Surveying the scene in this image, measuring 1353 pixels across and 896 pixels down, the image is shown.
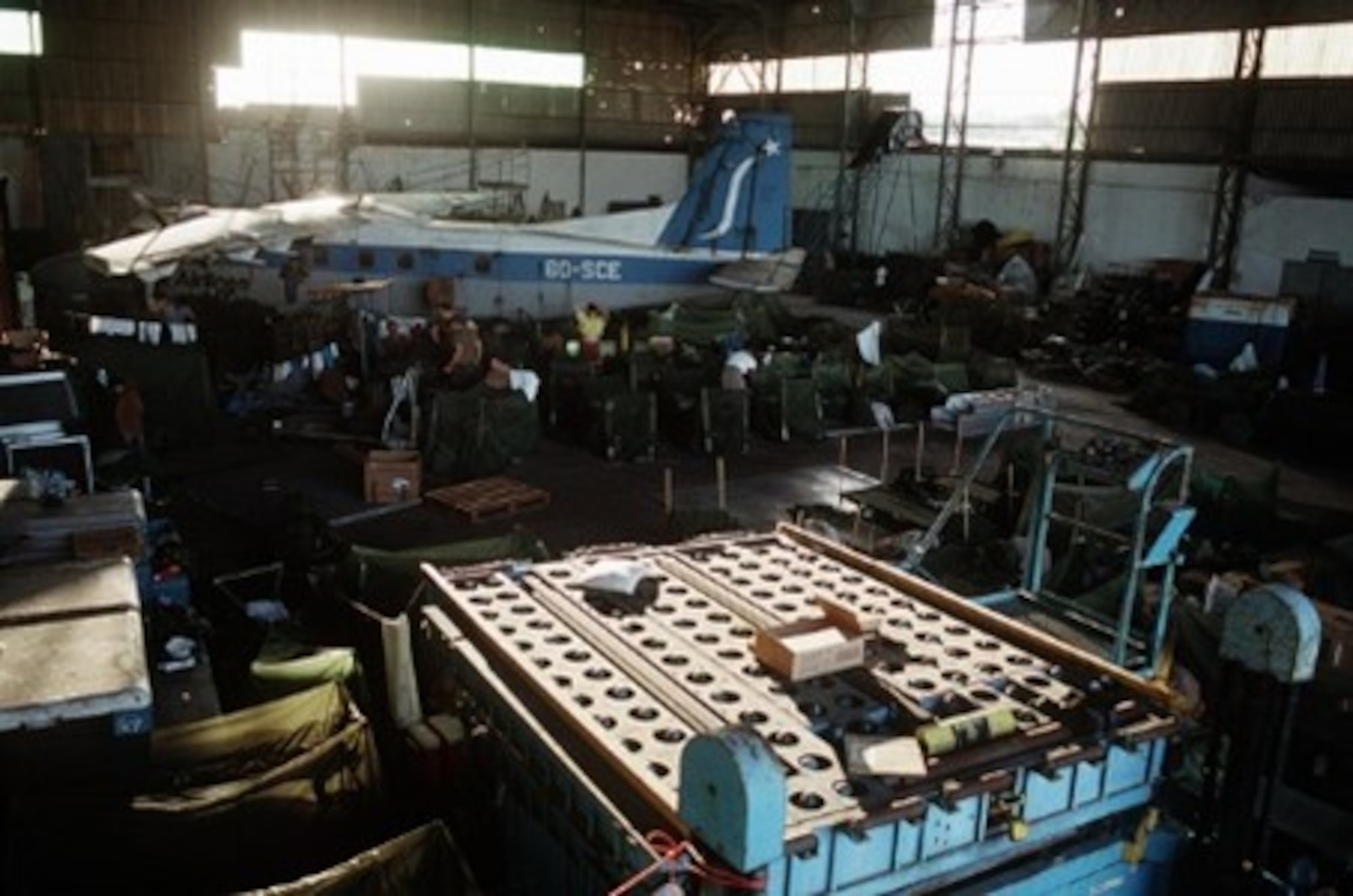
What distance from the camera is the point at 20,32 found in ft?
83.1

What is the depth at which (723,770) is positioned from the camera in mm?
2482

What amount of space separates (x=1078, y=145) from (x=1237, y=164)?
158 inches

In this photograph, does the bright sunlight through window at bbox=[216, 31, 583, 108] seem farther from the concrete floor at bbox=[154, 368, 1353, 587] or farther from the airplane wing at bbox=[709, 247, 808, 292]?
the concrete floor at bbox=[154, 368, 1353, 587]

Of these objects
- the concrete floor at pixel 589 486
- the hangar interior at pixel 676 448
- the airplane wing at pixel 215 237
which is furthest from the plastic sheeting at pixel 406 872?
the airplane wing at pixel 215 237

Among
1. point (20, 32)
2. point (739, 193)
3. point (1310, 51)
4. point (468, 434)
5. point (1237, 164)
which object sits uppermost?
point (1310, 51)

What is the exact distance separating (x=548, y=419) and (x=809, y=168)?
20.8 metres

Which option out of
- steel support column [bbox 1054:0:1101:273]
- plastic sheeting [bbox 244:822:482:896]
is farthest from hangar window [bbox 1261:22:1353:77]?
plastic sheeting [bbox 244:822:482:896]

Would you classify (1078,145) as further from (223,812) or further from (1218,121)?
(223,812)

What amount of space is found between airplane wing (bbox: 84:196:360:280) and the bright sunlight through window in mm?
13231

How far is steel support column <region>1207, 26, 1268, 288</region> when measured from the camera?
912 inches

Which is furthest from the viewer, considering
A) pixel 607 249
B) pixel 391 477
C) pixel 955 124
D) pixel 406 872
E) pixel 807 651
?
pixel 955 124

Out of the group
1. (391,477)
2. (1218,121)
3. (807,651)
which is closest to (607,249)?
(391,477)

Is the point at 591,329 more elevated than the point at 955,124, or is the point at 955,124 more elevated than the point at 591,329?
the point at 955,124

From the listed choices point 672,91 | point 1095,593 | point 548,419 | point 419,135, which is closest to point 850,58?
point 672,91
